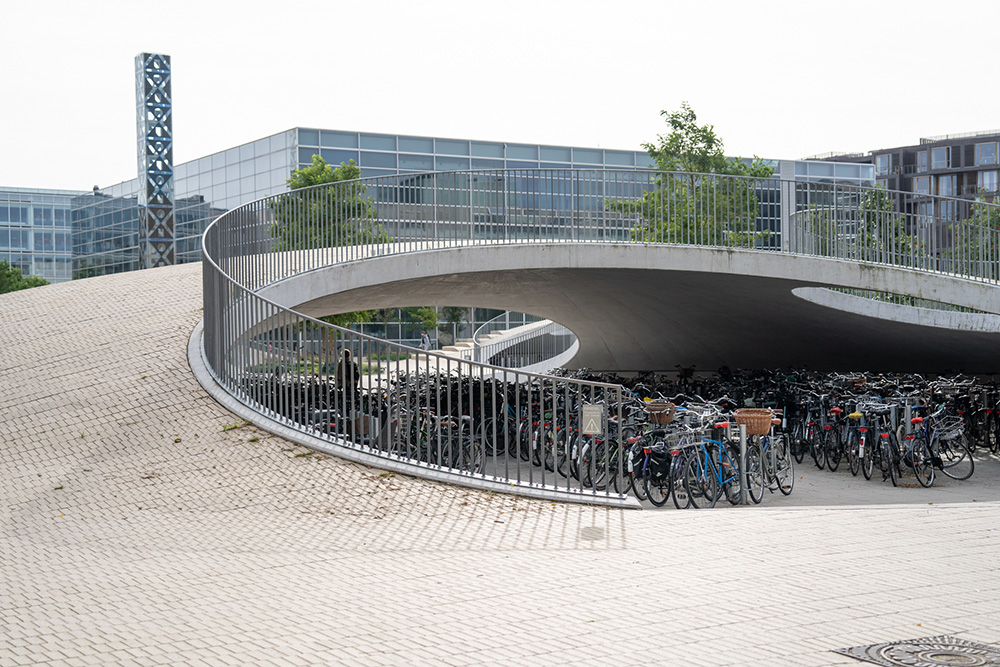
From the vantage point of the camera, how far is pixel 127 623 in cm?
489

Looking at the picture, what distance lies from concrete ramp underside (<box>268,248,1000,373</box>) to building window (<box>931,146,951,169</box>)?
57.2 metres

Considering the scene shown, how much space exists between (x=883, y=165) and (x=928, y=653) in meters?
79.8

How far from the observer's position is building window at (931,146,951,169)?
71688 millimetres

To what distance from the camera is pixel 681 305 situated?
19750 mm

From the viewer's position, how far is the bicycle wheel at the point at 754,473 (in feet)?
33.9

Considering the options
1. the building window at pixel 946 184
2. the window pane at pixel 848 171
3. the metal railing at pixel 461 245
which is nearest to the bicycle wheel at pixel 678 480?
the metal railing at pixel 461 245

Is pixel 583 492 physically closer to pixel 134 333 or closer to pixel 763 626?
pixel 763 626

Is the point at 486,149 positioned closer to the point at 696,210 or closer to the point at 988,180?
the point at 696,210

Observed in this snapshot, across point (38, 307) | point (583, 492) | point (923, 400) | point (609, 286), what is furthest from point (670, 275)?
point (38, 307)

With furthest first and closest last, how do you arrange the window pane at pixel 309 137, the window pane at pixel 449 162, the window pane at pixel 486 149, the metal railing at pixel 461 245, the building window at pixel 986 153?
the building window at pixel 986 153
the window pane at pixel 486 149
the window pane at pixel 449 162
the window pane at pixel 309 137
the metal railing at pixel 461 245

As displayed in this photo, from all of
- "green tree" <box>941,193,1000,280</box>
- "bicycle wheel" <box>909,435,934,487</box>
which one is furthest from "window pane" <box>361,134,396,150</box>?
"bicycle wheel" <box>909,435,934,487</box>

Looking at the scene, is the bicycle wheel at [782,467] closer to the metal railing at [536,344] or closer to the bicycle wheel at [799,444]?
the bicycle wheel at [799,444]

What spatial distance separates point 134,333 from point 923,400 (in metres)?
11.1

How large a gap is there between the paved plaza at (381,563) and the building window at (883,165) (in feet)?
236
